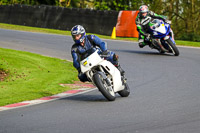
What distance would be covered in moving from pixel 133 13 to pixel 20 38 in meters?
6.92

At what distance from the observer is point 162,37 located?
17250 millimetres

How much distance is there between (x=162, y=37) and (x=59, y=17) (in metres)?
16.2

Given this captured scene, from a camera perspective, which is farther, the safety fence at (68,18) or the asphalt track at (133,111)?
the safety fence at (68,18)

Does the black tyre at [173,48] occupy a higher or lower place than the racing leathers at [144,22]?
lower

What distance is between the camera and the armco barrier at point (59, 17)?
2888 cm

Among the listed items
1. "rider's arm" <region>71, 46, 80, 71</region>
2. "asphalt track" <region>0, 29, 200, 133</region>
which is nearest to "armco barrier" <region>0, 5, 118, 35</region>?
"asphalt track" <region>0, 29, 200, 133</region>

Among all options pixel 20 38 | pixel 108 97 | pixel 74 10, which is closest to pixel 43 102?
pixel 108 97

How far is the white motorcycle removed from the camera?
8.61m

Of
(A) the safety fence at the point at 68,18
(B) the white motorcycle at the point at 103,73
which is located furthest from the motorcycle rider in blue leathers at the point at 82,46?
(A) the safety fence at the point at 68,18

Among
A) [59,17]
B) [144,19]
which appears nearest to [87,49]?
[144,19]

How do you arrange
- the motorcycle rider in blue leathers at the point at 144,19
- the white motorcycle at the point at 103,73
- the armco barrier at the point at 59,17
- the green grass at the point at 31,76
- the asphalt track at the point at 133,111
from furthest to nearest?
the armco barrier at the point at 59,17
the motorcycle rider in blue leathers at the point at 144,19
the green grass at the point at 31,76
the white motorcycle at the point at 103,73
the asphalt track at the point at 133,111

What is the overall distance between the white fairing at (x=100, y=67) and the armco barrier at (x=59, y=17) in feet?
64.0

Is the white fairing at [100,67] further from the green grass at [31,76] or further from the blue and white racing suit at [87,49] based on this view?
the green grass at [31,76]

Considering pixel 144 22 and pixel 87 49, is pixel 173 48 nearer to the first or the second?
pixel 144 22
